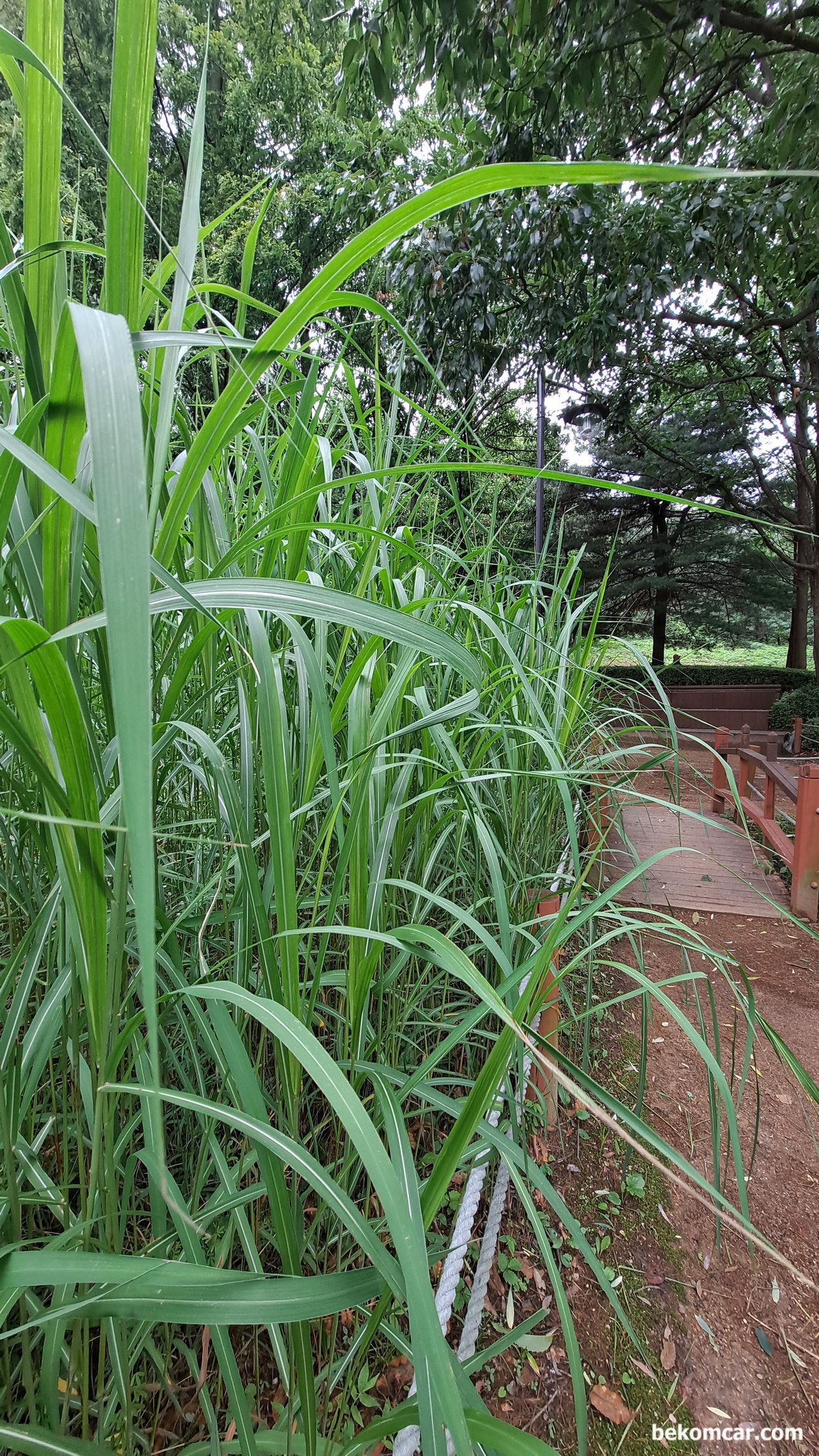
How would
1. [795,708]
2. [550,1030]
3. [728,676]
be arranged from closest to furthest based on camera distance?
[550,1030], [795,708], [728,676]

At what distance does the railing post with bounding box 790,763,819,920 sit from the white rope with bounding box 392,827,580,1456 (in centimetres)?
186

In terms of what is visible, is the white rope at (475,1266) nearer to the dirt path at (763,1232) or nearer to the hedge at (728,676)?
the dirt path at (763,1232)

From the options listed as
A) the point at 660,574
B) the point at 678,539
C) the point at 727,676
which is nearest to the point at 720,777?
the point at 727,676

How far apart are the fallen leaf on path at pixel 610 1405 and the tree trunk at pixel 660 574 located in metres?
8.89

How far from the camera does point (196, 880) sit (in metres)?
0.60

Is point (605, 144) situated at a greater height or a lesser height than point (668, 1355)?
greater

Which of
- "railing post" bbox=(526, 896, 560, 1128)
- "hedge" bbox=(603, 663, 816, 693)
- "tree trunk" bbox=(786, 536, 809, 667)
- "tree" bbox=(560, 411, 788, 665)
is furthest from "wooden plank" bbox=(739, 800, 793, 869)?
→ "tree trunk" bbox=(786, 536, 809, 667)

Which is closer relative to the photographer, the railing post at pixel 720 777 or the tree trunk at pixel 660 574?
the railing post at pixel 720 777

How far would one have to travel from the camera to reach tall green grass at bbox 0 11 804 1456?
0.84 feet

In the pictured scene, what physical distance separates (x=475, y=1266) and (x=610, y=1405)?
0.19 m

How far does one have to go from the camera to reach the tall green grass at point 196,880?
0.25m

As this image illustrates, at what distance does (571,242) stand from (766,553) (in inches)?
286

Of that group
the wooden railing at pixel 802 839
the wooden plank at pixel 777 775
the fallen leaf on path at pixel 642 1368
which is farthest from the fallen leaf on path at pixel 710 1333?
the wooden plank at pixel 777 775

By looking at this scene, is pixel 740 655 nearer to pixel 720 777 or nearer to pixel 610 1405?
pixel 720 777
